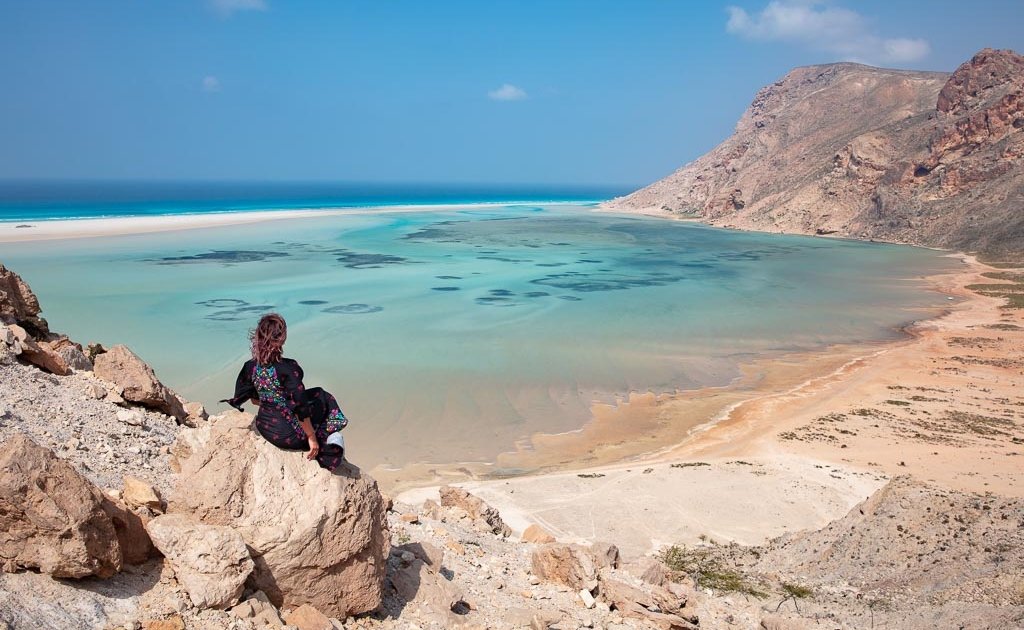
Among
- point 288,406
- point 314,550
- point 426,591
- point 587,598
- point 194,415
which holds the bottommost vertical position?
point 587,598

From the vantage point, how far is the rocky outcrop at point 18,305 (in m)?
8.73

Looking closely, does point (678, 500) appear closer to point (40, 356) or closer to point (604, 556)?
point (604, 556)

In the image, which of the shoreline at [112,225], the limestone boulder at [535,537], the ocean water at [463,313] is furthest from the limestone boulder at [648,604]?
the shoreline at [112,225]

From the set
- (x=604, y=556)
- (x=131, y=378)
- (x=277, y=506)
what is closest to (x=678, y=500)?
(x=604, y=556)

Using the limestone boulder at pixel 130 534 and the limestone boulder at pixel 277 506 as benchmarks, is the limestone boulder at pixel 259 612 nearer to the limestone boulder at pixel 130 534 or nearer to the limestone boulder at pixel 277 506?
the limestone boulder at pixel 277 506

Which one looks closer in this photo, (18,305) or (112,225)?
(18,305)

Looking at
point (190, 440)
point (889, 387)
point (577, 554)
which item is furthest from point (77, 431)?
point (889, 387)

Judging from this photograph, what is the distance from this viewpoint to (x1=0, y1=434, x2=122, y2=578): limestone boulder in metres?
4.37

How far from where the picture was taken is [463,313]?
3192cm

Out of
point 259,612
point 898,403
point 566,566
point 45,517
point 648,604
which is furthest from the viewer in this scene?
point 898,403

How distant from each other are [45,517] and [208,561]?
39.9 inches

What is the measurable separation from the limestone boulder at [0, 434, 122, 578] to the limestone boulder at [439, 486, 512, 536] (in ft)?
19.2

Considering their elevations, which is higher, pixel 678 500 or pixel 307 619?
pixel 307 619

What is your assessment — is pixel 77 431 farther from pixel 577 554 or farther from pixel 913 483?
pixel 913 483
